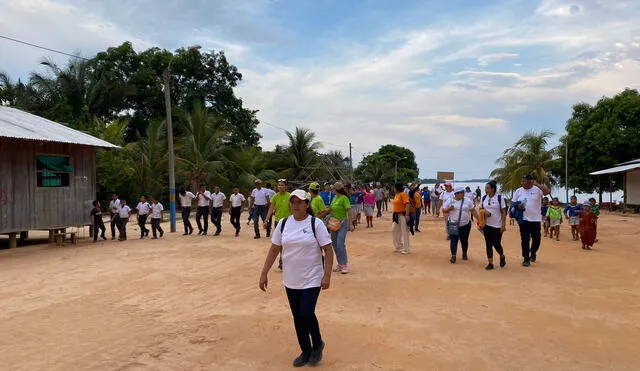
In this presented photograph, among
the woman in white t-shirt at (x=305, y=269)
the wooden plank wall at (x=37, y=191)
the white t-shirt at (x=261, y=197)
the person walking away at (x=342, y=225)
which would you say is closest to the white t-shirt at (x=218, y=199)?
the white t-shirt at (x=261, y=197)

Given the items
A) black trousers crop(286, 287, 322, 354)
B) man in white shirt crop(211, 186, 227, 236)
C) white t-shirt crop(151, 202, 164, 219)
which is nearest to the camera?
black trousers crop(286, 287, 322, 354)

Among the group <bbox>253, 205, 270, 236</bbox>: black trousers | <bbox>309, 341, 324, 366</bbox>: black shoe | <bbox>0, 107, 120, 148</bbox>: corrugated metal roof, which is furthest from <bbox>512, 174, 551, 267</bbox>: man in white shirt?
<bbox>0, 107, 120, 148</bbox>: corrugated metal roof

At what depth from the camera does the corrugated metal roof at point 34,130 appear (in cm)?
1276

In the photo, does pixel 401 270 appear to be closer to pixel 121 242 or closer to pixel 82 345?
pixel 82 345

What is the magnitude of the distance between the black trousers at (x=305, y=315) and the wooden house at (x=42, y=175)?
411 inches

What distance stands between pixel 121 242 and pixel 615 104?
27585mm

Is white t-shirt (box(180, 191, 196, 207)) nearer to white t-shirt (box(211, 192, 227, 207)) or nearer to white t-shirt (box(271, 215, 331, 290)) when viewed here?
white t-shirt (box(211, 192, 227, 207))

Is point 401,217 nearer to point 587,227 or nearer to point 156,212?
point 587,227

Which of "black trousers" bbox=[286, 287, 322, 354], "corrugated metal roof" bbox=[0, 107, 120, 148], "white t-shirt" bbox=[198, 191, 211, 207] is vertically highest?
"corrugated metal roof" bbox=[0, 107, 120, 148]

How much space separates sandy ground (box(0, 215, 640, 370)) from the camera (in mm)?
4762

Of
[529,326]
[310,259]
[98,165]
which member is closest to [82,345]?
[310,259]

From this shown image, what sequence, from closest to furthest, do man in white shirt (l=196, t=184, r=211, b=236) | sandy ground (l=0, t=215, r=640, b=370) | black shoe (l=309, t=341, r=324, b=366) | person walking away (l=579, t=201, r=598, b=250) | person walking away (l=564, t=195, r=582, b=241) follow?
black shoe (l=309, t=341, r=324, b=366)
sandy ground (l=0, t=215, r=640, b=370)
person walking away (l=579, t=201, r=598, b=250)
person walking away (l=564, t=195, r=582, b=241)
man in white shirt (l=196, t=184, r=211, b=236)

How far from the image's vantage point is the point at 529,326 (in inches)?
222

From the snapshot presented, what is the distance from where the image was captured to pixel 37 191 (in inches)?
560
